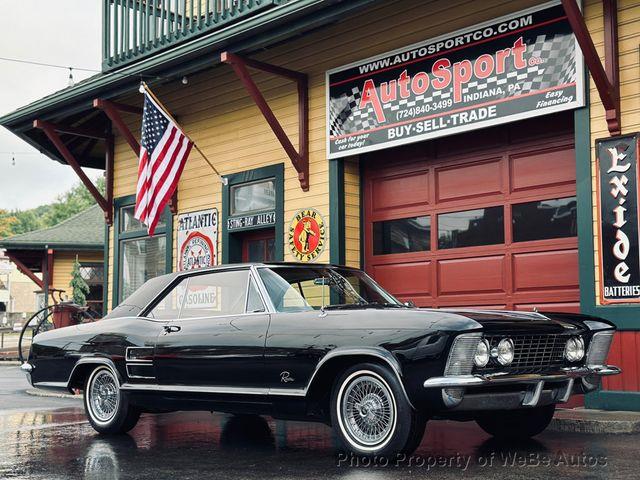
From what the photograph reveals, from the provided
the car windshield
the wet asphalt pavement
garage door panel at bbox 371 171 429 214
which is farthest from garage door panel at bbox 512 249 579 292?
the car windshield

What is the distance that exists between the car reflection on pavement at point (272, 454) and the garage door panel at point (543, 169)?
2981 mm

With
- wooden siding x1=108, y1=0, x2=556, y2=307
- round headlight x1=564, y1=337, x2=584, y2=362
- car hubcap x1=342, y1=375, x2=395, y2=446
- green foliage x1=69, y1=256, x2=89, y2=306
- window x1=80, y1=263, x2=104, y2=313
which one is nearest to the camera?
car hubcap x1=342, y1=375, x2=395, y2=446

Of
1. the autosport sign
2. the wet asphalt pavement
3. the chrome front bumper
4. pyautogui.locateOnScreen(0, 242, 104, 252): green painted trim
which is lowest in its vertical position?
the wet asphalt pavement

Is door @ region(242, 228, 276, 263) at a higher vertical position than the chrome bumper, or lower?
higher

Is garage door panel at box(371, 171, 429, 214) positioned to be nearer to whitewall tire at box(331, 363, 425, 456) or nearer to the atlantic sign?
the atlantic sign

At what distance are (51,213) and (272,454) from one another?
8489 cm

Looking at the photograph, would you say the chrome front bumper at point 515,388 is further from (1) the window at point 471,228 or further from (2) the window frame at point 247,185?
(2) the window frame at point 247,185

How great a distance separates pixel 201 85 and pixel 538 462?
941 centimetres

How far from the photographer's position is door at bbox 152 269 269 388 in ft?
22.3

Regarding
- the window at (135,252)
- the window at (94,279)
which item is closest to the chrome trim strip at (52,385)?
the window at (135,252)

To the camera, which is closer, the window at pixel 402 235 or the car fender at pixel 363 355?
the car fender at pixel 363 355

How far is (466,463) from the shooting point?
19.7ft

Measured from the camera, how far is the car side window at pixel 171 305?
25.3 ft

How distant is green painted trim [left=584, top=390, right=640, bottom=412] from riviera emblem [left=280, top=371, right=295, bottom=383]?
359 centimetres
